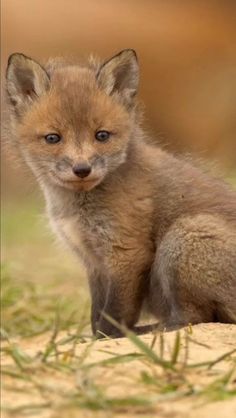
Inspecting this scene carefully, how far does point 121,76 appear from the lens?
4.70 m

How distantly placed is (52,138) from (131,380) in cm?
159

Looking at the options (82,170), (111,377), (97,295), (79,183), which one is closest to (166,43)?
(97,295)

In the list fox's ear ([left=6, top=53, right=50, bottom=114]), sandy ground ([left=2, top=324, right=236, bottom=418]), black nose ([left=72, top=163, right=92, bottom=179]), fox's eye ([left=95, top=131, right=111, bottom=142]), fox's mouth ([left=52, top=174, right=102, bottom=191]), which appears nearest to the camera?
sandy ground ([left=2, top=324, right=236, bottom=418])

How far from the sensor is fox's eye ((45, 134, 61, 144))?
4348mm

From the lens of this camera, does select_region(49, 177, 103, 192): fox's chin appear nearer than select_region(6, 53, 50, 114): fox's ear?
Yes

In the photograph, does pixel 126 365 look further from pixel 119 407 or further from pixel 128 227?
pixel 128 227

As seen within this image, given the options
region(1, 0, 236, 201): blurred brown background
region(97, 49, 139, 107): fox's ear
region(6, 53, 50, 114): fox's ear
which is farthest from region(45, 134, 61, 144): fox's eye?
region(1, 0, 236, 201): blurred brown background

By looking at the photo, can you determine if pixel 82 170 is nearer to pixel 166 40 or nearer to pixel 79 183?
pixel 79 183

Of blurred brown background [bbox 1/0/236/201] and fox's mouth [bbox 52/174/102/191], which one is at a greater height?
blurred brown background [bbox 1/0/236/201]

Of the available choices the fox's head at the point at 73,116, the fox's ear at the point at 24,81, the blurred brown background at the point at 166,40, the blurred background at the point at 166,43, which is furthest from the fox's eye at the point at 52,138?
the blurred brown background at the point at 166,40

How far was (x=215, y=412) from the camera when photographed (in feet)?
9.04

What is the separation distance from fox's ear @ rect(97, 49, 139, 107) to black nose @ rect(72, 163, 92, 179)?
537 millimetres

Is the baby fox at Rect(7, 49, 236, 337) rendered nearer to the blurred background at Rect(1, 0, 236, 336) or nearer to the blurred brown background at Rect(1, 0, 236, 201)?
the blurred background at Rect(1, 0, 236, 336)

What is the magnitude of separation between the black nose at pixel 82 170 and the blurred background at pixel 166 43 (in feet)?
23.1
